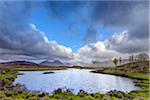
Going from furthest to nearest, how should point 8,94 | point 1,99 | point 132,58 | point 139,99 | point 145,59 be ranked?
point 132,58, point 145,59, point 8,94, point 139,99, point 1,99

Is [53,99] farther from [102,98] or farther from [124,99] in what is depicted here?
[124,99]

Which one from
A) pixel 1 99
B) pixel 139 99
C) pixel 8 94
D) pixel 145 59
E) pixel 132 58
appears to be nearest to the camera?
pixel 1 99

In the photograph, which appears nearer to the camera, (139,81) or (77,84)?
(77,84)

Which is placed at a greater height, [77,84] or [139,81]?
[139,81]

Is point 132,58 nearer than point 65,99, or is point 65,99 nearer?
point 65,99

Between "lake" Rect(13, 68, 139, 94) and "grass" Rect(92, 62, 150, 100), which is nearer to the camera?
"grass" Rect(92, 62, 150, 100)

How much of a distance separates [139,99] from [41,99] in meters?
11.8

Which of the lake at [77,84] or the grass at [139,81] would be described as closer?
the grass at [139,81]

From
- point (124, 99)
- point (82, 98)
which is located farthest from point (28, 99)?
point (124, 99)

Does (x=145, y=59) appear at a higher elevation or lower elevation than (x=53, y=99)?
higher

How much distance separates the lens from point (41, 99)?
86.2 feet

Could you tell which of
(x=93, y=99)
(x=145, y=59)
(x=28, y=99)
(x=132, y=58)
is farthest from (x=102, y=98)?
(x=132, y=58)

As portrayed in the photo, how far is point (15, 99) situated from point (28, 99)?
1486 mm

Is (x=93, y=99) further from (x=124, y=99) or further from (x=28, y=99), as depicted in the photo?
(x=28, y=99)
